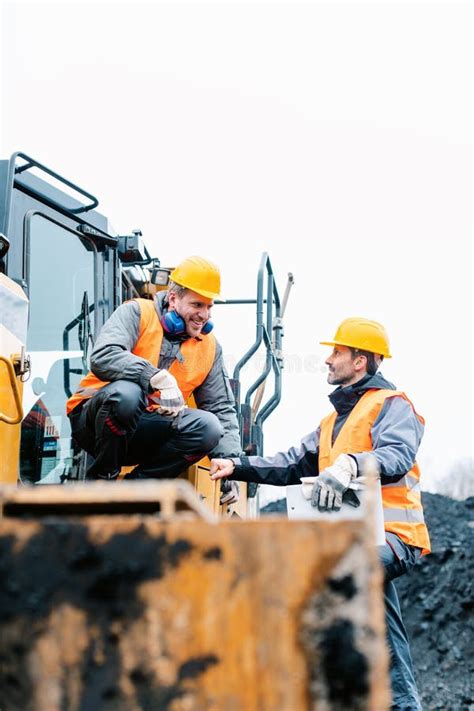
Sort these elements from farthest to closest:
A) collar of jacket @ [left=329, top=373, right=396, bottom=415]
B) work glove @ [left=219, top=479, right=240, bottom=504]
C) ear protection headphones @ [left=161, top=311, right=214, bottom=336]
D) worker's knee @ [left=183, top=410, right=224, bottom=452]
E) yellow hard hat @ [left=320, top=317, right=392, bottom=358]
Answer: work glove @ [left=219, top=479, right=240, bottom=504] < yellow hard hat @ [left=320, top=317, right=392, bottom=358] < collar of jacket @ [left=329, top=373, right=396, bottom=415] < ear protection headphones @ [left=161, top=311, right=214, bottom=336] < worker's knee @ [left=183, top=410, right=224, bottom=452]

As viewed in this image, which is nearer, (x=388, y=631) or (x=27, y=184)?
(x=388, y=631)

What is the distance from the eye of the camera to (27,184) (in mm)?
4051

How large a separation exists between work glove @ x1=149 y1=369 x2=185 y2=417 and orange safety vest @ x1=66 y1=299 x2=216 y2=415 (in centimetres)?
18

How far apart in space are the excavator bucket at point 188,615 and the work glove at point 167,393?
2.42m

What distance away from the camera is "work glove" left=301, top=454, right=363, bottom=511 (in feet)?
11.7

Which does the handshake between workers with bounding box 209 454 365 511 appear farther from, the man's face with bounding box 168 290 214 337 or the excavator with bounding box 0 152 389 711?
the excavator with bounding box 0 152 389 711

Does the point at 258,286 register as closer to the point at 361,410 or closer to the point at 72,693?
the point at 361,410

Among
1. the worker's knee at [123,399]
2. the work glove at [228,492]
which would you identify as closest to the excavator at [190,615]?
the worker's knee at [123,399]

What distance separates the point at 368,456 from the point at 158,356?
1174mm

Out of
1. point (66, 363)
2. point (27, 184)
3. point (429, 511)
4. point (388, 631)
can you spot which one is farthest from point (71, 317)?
point (429, 511)

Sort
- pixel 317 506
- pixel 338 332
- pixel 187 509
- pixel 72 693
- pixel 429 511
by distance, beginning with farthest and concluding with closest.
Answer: pixel 429 511
pixel 338 332
pixel 317 506
pixel 187 509
pixel 72 693

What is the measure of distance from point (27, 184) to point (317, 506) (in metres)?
2.01

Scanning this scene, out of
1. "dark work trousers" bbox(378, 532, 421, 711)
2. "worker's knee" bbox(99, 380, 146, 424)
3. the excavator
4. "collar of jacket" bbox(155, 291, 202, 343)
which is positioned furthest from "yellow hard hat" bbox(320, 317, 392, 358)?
the excavator

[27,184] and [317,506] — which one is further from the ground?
[27,184]
